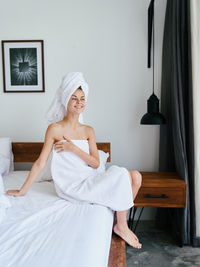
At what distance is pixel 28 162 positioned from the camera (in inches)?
97.5

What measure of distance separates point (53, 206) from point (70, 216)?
170 mm

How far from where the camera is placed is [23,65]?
95.0 inches

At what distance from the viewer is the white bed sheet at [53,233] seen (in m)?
0.89


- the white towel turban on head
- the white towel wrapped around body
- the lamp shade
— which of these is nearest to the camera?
the white towel wrapped around body

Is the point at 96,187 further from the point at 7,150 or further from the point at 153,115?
the point at 7,150

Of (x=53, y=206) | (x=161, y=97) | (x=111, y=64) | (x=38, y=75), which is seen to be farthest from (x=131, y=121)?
(x=53, y=206)

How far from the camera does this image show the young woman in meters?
1.47

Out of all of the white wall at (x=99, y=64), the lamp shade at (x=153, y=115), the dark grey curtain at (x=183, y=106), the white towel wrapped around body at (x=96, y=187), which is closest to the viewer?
the white towel wrapped around body at (x=96, y=187)

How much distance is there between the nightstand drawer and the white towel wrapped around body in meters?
0.54

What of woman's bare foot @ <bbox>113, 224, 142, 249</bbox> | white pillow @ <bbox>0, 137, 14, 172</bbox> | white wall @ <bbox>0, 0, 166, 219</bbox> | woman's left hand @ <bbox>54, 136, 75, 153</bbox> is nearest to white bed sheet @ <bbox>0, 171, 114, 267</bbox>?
woman's bare foot @ <bbox>113, 224, 142, 249</bbox>

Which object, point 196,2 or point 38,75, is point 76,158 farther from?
point 196,2

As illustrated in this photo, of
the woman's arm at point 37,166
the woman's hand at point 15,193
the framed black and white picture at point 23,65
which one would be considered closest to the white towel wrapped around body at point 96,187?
the woman's arm at point 37,166

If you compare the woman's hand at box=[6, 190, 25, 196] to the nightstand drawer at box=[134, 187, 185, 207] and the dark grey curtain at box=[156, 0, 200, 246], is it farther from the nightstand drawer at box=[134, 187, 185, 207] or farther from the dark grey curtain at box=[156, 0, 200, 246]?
the dark grey curtain at box=[156, 0, 200, 246]

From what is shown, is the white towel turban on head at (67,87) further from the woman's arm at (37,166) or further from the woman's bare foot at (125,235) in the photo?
the woman's bare foot at (125,235)
